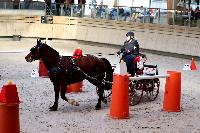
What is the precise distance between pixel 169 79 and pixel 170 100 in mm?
480

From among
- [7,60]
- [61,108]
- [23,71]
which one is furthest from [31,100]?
[7,60]

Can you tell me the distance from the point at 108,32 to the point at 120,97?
19.0 meters

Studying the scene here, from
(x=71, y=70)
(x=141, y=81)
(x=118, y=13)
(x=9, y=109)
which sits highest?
(x=118, y=13)

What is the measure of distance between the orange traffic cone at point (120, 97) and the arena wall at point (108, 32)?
1449 cm

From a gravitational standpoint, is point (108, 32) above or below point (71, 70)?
above

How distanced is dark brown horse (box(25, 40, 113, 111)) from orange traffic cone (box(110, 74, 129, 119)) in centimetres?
114

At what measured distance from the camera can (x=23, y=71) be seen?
17.1 m

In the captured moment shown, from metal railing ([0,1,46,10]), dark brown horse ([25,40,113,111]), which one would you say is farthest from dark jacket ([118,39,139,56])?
metal railing ([0,1,46,10])

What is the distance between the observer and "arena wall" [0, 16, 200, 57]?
2438cm

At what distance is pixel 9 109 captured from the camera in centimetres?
Answer: 573

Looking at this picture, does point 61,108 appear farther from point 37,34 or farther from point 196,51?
point 37,34

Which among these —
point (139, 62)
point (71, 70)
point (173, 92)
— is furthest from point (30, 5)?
point (173, 92)

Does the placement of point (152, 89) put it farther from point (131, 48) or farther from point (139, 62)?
point (131, 48)

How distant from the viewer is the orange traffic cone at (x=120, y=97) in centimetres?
976
